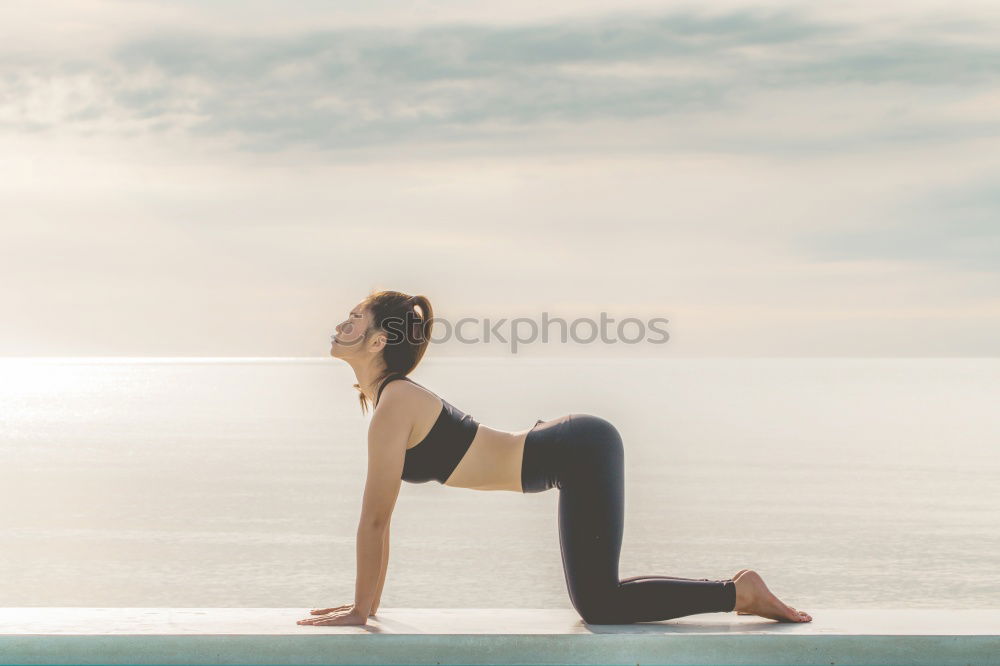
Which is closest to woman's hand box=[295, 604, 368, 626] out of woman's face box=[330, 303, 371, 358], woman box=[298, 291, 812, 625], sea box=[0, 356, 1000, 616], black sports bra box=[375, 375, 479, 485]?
woman box=[298, 291, 812, 625]

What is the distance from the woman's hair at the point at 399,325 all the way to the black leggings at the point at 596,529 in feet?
1.38

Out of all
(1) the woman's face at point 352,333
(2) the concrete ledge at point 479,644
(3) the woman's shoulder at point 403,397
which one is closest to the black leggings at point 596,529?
(2) the concrete ledge at point 479,644

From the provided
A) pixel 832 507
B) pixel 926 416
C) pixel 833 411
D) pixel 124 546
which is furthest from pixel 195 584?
pixel 833 411

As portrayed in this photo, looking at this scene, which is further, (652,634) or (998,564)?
(998,564)

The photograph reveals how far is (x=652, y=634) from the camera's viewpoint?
9.39ft

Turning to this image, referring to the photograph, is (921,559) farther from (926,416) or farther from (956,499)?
(926,416)

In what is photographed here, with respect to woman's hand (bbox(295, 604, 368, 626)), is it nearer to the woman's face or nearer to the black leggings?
the black leggings

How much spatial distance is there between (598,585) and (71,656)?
4.60ft

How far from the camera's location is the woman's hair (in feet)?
10.4

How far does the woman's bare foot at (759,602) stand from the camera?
9.90 feet

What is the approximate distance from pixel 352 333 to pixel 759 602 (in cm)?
138

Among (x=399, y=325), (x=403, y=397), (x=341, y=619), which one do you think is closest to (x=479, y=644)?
(x=341, y=619)

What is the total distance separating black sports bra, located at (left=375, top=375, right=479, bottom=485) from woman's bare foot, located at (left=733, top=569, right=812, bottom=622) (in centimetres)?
85

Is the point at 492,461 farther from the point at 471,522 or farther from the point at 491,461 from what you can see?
the point at 471,522
